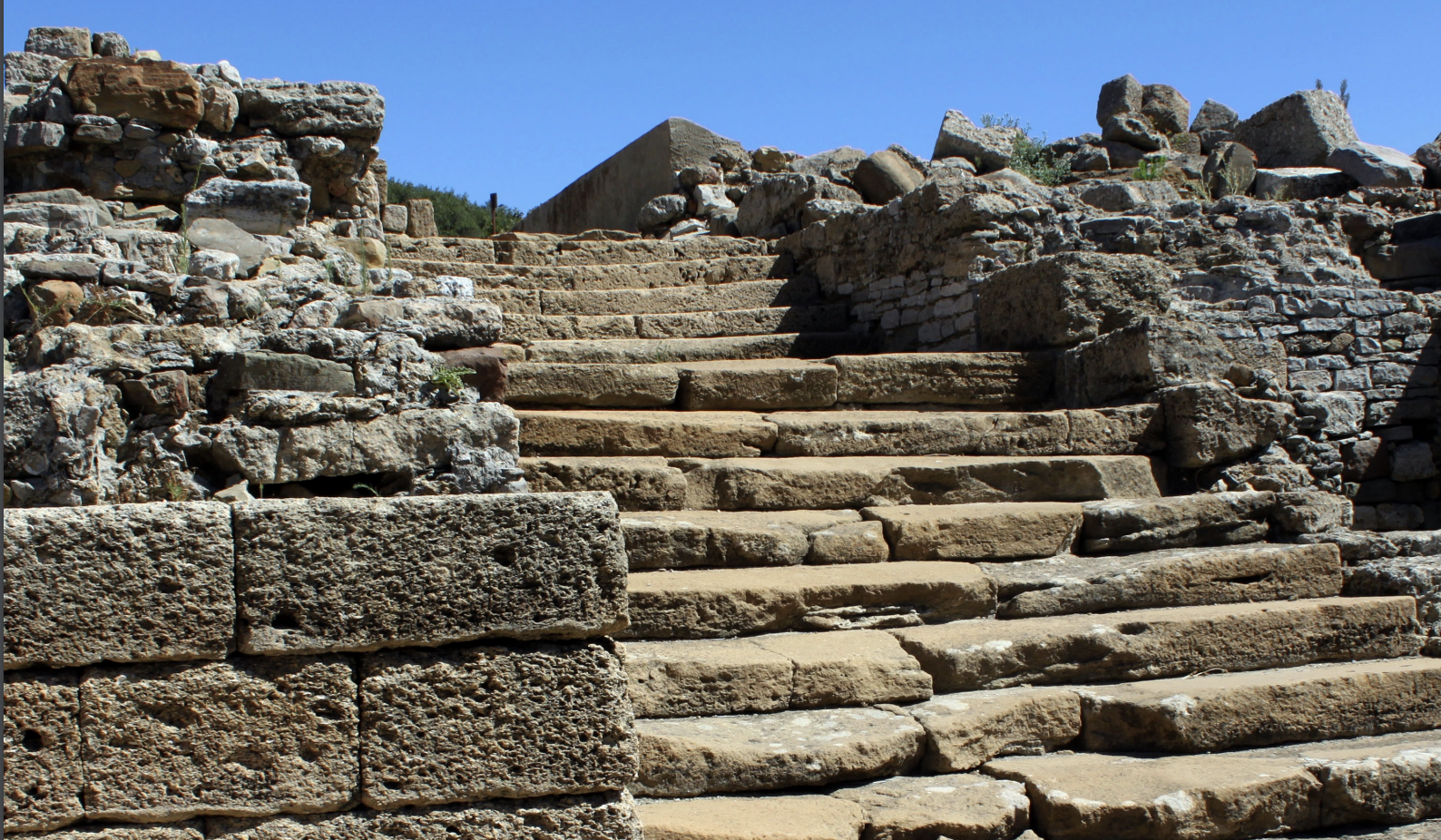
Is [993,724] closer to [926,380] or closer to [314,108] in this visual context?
[926,380]

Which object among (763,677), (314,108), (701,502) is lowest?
(763,677)

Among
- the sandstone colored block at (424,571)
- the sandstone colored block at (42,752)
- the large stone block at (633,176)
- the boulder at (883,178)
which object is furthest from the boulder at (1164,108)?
the sandstone colored block at (42,752)

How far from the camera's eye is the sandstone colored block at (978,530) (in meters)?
4.40

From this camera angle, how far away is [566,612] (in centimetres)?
243

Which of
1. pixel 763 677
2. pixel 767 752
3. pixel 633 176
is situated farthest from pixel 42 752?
pixel 633 176

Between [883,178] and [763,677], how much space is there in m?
6.51

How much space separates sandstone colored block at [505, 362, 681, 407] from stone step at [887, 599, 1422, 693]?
6.98 ft

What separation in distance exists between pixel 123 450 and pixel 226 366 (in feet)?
1.37

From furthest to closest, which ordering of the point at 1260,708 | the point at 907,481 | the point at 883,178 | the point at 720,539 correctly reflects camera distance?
the point at 883,178 < the point at 907,481 < the point at 720,539 < the point at 1260,708

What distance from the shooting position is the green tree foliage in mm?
26094

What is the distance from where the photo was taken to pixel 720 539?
4.17 metres

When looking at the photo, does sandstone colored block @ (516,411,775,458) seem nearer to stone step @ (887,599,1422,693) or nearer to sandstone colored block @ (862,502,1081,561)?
sandstone colored block @ (862,502,1081,561)

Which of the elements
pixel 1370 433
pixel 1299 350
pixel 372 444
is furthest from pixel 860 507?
pixel 1370 433

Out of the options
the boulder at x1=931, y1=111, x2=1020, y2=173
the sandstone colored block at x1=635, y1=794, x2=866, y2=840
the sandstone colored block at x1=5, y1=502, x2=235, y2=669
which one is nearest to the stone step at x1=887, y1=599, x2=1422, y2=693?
the sandstone colored block at x1=635, y1=794, x2=866, y2=840
